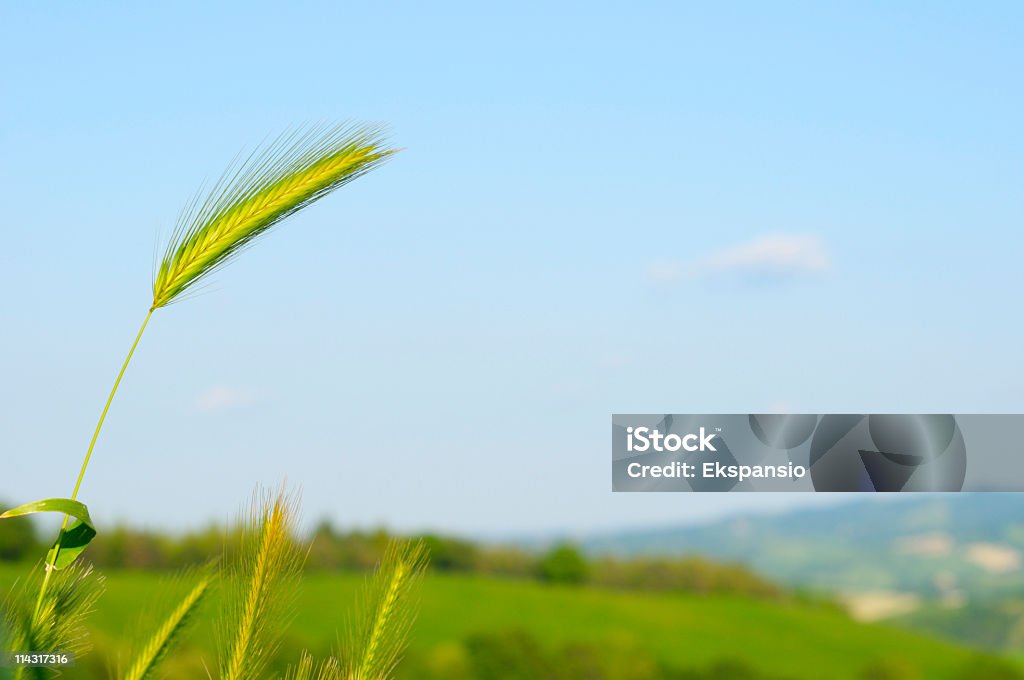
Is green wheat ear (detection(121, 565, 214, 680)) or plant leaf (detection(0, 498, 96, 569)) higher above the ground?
plant leaf (detection(0, 498, 96, 569))

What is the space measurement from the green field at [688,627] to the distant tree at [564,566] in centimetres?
120

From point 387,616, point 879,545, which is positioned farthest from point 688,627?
point 387,616

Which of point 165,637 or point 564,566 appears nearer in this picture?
point 165,637

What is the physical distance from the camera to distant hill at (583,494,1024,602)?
73875mm

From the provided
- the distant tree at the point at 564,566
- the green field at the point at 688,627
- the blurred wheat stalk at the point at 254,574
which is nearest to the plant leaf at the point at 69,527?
the blurred wheat stalk at the point at 254,574

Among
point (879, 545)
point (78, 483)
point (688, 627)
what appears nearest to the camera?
point (78, 483)

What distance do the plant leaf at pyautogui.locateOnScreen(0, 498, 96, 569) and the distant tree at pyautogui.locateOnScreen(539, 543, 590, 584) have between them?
57.0 metres

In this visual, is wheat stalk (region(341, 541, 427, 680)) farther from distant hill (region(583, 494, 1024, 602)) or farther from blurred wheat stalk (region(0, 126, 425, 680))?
distant hill (region(583, 494, 1024, 602))

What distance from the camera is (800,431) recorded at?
1366 centimetres

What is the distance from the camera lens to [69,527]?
2.12 metres

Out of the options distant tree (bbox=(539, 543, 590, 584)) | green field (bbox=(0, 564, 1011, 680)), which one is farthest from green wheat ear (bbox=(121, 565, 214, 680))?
distant tree (bbox=(539, 543, 590, 584))

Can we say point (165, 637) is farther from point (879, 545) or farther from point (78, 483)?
point (879, 545)

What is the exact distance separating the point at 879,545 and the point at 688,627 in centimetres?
4067

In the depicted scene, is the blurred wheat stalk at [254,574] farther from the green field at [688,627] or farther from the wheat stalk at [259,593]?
the green field at [688,627]
